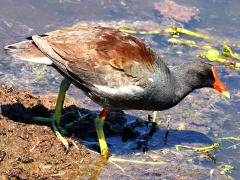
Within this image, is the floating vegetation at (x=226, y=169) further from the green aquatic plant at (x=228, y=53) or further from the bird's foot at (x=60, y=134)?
the green aquatic plant at (x=228, y=53)

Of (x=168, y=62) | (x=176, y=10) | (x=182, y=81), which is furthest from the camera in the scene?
(x=176, y=10)

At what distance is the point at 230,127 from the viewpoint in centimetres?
798

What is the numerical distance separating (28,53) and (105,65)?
0.90 m

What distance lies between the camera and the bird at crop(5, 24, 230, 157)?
249 inches

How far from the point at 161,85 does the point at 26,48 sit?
160cm

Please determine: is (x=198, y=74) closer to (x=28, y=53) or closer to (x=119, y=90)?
(x=119, y=90)

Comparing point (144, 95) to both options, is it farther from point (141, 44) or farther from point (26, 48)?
point (26, 48)

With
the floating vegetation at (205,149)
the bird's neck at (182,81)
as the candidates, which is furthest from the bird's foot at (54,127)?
the floating vegetation at (205,149)

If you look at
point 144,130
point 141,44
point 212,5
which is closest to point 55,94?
point 144,130

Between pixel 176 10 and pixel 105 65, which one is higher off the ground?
pixel 105 65

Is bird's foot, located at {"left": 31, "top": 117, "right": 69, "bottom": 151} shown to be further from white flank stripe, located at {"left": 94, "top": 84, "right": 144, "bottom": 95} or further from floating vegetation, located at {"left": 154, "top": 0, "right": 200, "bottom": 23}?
floating vegetation, located at {"left": 154, "top": 0, "right": 200, "bottom": 23}

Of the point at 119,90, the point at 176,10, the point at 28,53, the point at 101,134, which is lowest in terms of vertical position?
the point at 101,134

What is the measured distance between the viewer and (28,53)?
6.47 metres

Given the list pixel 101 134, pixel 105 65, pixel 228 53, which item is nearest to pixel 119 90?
pixel 105 65
